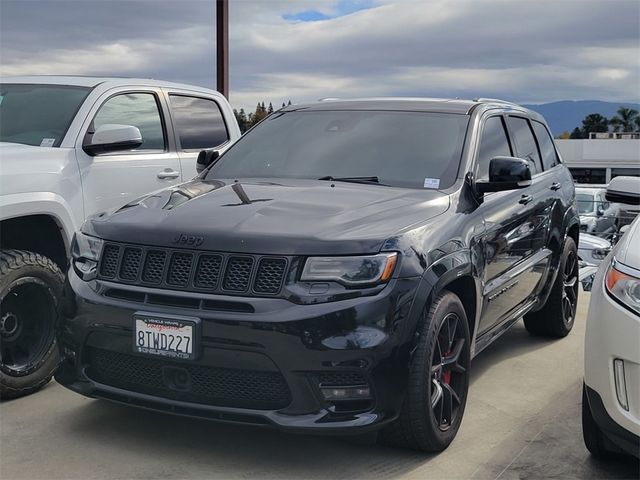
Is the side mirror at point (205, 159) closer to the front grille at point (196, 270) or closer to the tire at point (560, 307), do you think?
the front grille at point (196, 270)

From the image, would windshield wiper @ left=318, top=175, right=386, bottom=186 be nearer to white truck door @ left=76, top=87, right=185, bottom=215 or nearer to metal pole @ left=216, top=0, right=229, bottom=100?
white truck door @ left=76, top=87, right=185, bottom=215

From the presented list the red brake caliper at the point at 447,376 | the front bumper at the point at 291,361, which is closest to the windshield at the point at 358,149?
the red brake caliper at the point at 447,376

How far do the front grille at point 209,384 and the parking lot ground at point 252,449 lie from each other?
1.21 feet

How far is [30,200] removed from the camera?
458cm

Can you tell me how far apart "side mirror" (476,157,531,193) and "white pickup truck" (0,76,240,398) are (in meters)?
2.30

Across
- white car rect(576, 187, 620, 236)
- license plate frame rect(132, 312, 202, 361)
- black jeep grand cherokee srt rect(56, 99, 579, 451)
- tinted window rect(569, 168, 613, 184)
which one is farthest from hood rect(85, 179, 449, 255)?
tinted window rect(569, 168, 613, 184)

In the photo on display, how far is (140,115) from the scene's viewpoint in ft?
19.7

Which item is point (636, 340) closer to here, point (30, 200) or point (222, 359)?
point (222, 359)

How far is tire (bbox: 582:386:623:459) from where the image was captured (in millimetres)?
3639

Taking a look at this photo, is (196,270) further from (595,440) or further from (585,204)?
(585,204)

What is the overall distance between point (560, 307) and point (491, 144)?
1.88 meters

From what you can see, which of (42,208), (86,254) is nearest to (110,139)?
(42,208)

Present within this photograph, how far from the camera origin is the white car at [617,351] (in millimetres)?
3123

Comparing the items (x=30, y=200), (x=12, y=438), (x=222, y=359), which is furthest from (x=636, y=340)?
(x=30, y=200)
